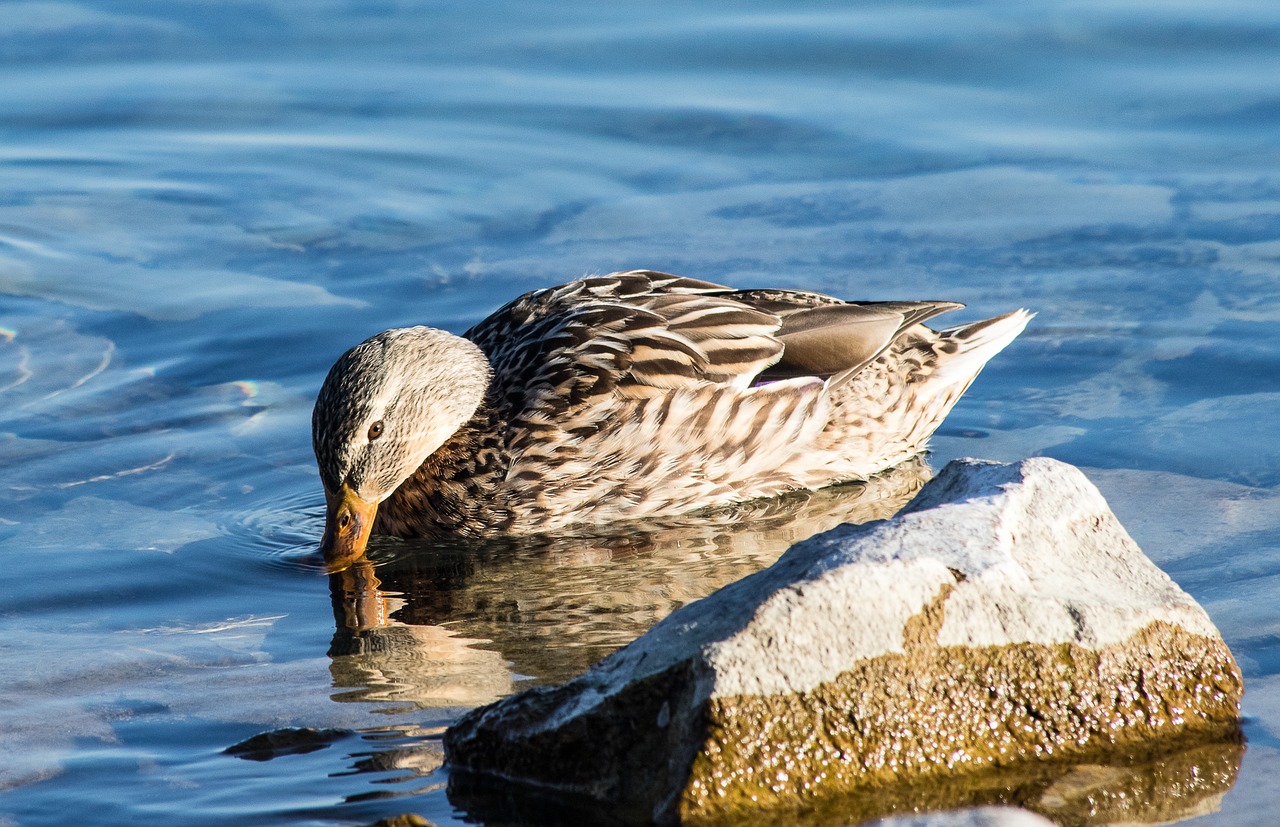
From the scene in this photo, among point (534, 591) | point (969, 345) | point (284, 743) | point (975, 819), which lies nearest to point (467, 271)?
point (969, 345)

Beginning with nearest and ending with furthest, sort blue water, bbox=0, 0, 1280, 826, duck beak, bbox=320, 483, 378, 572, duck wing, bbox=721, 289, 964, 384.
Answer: blue water, bbox=0, 0, 1280, 826 < duck beak, bbox=320, 483, 378, 572 < duck wing, bbox=721, 289, 964, 384

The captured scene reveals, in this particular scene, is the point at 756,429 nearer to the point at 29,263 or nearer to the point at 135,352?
the point at 135,352

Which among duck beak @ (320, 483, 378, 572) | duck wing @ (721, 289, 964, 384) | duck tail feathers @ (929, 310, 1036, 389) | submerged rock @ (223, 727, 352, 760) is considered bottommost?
submerged rock @ (223, 727, 352, 760)

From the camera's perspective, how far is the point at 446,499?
8336 mm

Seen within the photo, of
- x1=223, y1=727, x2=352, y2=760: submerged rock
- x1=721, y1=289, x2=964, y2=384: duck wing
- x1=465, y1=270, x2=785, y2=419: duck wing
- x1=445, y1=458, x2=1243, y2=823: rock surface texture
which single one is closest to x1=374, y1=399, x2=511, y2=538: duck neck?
x1=465, y1=270, x2=785, y2=419: duck wing

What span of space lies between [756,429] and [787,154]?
4911 millimetres

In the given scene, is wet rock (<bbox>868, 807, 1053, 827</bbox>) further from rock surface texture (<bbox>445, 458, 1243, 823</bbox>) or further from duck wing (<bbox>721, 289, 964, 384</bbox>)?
duck wing (<bbox>721, 289, 964, 384</bbox>)

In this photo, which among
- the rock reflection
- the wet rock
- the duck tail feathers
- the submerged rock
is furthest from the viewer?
the duck tail feathers

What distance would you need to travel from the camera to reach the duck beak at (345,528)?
7816 millimetres

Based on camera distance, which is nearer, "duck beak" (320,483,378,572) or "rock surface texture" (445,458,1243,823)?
"rock surface texture" (445,458,1243,823)

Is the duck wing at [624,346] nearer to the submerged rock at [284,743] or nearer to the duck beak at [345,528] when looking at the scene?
the duck beak at [345,528]

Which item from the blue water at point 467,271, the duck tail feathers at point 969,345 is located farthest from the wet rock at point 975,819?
the duck tail feathers at point 969,345

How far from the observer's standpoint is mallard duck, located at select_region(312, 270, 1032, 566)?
Result: 8.21 meters

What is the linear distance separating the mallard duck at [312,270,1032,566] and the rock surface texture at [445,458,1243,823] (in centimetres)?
285
